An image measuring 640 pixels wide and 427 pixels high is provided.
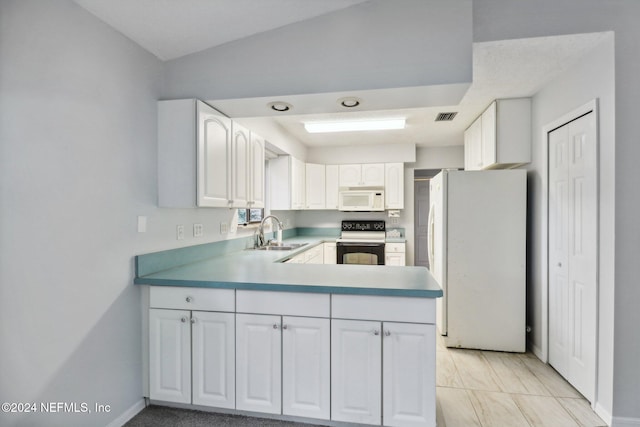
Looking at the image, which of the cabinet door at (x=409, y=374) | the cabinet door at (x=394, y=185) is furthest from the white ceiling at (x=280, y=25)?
the cabinet door at (x=394, y=185)

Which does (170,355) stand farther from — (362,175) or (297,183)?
(362,175)

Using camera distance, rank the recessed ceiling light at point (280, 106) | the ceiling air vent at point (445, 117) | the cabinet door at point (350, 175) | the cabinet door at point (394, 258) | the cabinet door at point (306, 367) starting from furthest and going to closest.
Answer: the cabinet door at point (350, 175)
the cabinet door at point (394, 258)
the ceiling air vent at point (445, 117)
the recessed ceiling light at point (280, 106)
the cabinet door at point (306, 367)

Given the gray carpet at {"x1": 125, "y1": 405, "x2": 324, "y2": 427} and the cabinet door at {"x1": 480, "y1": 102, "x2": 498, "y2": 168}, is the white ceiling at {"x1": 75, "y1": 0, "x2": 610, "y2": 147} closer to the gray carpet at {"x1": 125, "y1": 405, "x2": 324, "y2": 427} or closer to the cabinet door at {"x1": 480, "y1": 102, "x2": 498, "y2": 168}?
the cabinet door at {"x1": 480, "y1": 102, "x2": 498, "y2": 168}

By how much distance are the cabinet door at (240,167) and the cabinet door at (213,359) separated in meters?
0.96

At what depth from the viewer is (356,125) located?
12.6ft

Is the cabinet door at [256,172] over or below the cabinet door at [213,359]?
over

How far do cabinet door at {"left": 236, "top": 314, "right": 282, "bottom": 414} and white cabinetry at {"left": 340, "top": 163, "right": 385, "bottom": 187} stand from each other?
3.59 metres

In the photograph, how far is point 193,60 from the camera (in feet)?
7.36

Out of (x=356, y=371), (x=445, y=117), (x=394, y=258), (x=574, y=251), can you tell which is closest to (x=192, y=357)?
(x=356, y=371)

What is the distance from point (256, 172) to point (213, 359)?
168 centimetres

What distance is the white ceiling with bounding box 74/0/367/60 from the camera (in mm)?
1754

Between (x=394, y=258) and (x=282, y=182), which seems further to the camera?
(x=394, y=258)

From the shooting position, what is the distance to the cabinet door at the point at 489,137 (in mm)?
3164

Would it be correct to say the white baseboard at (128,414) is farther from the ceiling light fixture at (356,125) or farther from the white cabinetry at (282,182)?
the ceiling light fixture at (356,125)
